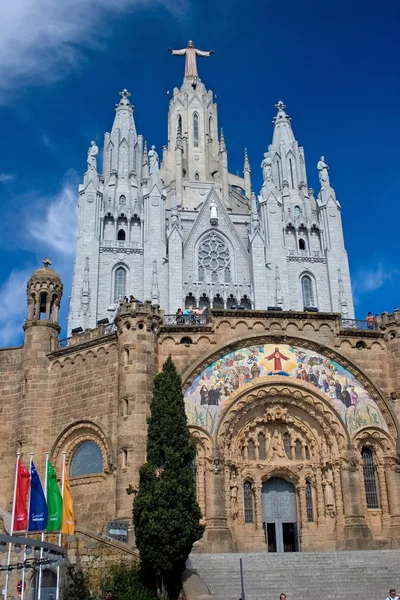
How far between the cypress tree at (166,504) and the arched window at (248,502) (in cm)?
568

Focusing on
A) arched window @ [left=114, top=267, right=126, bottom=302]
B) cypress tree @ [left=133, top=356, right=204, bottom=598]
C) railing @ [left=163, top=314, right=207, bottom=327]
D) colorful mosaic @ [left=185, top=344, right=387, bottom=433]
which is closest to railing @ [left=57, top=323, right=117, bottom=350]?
railing @ [left=163, top=314, right=207, bottom=327]

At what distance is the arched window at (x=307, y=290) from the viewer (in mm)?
52688

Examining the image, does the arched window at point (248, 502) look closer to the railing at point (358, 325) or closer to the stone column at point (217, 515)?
the stone column at point (217, 515)

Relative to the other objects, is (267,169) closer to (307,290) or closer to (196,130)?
(196,130)

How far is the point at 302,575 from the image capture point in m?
20.6

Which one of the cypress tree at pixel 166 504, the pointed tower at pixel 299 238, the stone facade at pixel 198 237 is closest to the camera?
the cypress tree at pixel 166 504

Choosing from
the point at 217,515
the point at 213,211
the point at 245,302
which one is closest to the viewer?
the point at 217,515

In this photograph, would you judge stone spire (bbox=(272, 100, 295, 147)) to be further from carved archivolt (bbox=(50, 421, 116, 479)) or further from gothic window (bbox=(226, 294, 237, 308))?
carved archivolt (bbox=(50, 421, 116, 479))

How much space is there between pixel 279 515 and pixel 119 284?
94.3 ft

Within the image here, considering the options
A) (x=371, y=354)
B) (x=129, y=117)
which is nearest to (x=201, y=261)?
(x=129, y=117)

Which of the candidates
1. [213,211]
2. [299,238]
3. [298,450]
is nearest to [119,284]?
[213,211]

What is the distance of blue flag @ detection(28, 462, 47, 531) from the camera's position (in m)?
17.8

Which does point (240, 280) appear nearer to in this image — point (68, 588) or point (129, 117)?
point (129, 117)

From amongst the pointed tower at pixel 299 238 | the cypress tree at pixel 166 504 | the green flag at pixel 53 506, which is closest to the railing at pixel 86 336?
the cypress tree at pixel 166 504
